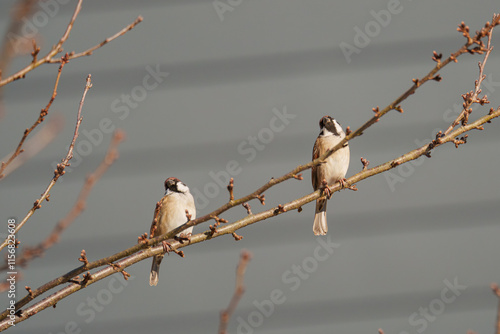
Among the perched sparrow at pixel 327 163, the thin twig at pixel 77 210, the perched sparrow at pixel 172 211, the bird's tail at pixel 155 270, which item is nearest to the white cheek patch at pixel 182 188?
the perched sparrow at pixel 172 211

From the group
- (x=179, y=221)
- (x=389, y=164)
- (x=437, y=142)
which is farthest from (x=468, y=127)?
(x=179, y=221)

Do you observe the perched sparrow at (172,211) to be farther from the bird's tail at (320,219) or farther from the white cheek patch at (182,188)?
the bird's tail at (320,219)

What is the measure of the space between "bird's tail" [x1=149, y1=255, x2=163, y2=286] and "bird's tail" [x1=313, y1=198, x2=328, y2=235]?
120 centimetres

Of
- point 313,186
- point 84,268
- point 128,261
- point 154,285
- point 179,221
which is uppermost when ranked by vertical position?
point 313,186

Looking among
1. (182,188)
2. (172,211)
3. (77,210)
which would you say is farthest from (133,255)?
(182,188)

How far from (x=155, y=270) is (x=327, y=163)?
1.55 meters

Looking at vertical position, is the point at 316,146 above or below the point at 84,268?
above

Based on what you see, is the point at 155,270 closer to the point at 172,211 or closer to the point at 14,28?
the point at 172,211

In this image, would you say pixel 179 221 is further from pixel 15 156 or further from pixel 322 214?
pixel 15 156

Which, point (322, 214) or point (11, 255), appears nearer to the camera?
point (11, 255)

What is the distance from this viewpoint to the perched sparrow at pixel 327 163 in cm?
447

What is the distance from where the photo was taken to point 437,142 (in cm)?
262

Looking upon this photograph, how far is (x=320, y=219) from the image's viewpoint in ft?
14.7

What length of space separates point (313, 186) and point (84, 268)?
2856 mm
